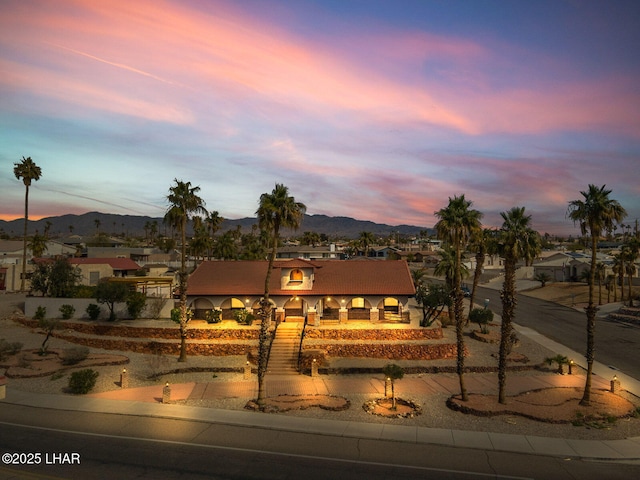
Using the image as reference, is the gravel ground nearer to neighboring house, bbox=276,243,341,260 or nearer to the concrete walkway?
the concrete walkway

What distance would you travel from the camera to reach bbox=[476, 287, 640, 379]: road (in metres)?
35.8

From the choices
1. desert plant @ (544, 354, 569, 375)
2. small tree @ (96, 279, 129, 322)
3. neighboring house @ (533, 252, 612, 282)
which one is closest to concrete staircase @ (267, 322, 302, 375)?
small tree @ (96, 279, 129, 322)

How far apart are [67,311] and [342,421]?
33699 millimetres

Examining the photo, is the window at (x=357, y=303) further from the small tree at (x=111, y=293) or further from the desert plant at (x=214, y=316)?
the small tree at (x=111, y=293)

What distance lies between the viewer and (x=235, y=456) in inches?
705

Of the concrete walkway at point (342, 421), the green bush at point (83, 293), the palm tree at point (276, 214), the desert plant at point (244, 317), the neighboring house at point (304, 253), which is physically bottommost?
the concrete walkway at point (342, 421)

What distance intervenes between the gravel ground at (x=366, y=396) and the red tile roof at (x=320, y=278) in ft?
23.9

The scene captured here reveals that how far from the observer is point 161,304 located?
43.8m

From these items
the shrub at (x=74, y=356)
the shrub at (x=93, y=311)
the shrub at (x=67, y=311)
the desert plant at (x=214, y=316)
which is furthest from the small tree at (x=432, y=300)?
the shrub at (x=67, y=311)

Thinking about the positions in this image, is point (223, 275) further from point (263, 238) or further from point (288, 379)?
point (263, 238)

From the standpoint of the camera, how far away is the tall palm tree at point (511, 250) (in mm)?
24859

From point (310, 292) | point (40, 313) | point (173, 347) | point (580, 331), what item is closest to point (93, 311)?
point (40, 313)

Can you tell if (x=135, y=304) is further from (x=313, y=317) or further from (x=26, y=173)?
(x=26, y=173)

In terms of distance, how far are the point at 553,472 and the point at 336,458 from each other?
8.63 metres
